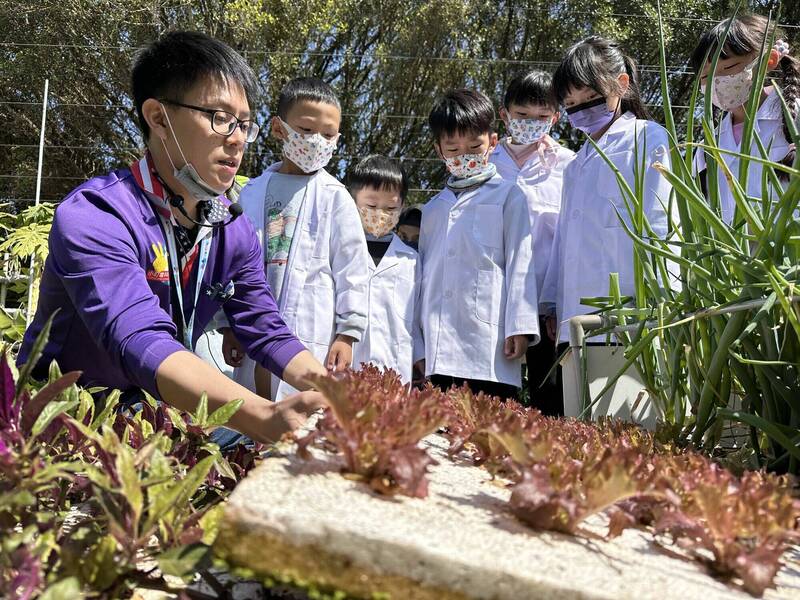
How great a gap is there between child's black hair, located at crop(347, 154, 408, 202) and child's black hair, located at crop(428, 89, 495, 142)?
0.50m

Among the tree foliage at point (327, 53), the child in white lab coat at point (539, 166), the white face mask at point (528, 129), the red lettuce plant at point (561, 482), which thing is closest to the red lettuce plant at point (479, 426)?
the red lettuce plant at point (561, 482)

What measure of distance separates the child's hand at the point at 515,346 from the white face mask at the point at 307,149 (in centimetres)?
122

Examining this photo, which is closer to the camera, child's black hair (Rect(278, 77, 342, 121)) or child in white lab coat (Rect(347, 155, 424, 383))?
child's black hair (Rect(278, 77, 342, 121))

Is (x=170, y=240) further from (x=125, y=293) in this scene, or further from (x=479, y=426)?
(x=479, y=426)

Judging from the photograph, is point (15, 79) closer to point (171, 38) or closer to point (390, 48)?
point (390, 48)

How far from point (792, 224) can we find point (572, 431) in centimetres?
43

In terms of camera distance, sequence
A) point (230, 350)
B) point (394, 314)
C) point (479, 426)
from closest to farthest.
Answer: point (479, 426)
point (230, 350)
point (394, 314)

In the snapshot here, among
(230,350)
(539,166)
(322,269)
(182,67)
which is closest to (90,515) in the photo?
(182,67)

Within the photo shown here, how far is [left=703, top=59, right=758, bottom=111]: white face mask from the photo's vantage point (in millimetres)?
2973

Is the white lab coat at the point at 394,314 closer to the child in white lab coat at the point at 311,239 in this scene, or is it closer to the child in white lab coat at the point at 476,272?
the child in white lab coat at the point at 476,272

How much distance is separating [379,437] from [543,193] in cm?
356

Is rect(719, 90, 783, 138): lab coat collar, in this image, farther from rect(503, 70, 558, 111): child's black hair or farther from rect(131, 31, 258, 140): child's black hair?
rect(131, 31, 258, 140): child's black hair

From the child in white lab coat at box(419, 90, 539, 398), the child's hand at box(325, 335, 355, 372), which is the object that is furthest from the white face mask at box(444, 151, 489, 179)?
the child's hand at box(325, 335, 355, 372)

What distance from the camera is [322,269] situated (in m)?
3.72
